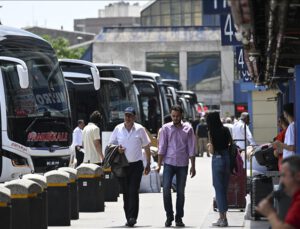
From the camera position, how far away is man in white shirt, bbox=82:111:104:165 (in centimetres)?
2330

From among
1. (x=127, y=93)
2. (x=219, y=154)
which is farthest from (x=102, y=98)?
(x=219, y=154)

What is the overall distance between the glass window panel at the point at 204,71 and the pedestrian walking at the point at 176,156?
61649 millimetres

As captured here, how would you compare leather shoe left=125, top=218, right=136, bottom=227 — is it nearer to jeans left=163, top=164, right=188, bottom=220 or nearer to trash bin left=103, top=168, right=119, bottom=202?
jeans left=163, top=164, right=188, bottom=220

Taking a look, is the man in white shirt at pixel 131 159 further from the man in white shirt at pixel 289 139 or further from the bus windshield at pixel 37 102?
the bus windshield at pixel 37 102

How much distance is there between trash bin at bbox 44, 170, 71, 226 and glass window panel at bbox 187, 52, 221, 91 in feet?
203

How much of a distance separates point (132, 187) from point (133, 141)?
0.73 m

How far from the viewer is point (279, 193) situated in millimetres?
9336

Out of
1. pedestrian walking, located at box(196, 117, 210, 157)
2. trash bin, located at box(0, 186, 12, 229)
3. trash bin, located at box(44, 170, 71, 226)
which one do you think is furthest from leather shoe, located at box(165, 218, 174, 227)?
pedestrian walking, located at box(196, 117, 210, 157)

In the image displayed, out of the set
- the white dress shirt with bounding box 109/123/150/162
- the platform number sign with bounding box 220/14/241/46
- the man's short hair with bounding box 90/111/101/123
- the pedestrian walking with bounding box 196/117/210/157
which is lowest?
the pedestrian walking with bounding box 196/117/210/157

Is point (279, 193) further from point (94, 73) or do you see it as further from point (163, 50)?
point (163, 50)

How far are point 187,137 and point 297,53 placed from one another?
2383 millimetres

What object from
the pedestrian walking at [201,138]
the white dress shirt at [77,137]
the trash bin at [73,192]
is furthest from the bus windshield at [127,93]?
the pedestrian walking at [201,138]

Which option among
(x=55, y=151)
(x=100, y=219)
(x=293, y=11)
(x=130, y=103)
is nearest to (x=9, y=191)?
(x=293, y=11)

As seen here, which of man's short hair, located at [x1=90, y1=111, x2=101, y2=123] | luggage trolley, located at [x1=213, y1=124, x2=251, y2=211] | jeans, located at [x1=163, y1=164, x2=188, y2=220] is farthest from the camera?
man's short hair, located at [x1=90, y1=111, x2=101, y2=123]
